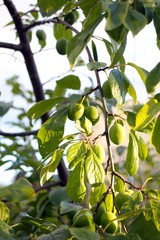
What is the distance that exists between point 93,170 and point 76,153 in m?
0.06

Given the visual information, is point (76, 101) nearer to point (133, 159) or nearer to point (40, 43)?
point (133, 159)

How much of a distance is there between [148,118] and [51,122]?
0.64 ft

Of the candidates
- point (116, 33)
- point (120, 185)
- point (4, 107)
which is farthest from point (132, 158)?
point (4, 107)

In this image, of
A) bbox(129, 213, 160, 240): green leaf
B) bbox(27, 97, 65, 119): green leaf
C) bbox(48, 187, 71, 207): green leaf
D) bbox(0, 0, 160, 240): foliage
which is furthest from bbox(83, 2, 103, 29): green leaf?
bbox(48, 187, 71, 207): green leaf

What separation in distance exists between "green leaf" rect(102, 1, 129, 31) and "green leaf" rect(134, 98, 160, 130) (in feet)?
0.68

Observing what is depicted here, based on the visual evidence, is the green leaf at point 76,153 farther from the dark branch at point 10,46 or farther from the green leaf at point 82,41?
the dark branch at point 10,46

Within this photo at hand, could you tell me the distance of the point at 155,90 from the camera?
62cm

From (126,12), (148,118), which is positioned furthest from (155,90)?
(126,12)

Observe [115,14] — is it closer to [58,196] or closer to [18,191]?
[18,191]

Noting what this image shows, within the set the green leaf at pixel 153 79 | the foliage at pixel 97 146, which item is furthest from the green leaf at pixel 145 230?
the green leaf at pixel 153 79

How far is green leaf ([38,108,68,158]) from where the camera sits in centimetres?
76

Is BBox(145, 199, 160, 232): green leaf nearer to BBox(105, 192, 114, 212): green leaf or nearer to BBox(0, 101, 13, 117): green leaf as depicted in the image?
BBox(105, 192, 114, 212): green leaf

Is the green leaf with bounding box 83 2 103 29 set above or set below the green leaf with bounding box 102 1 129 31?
above

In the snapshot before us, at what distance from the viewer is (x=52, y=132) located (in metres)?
0.78
